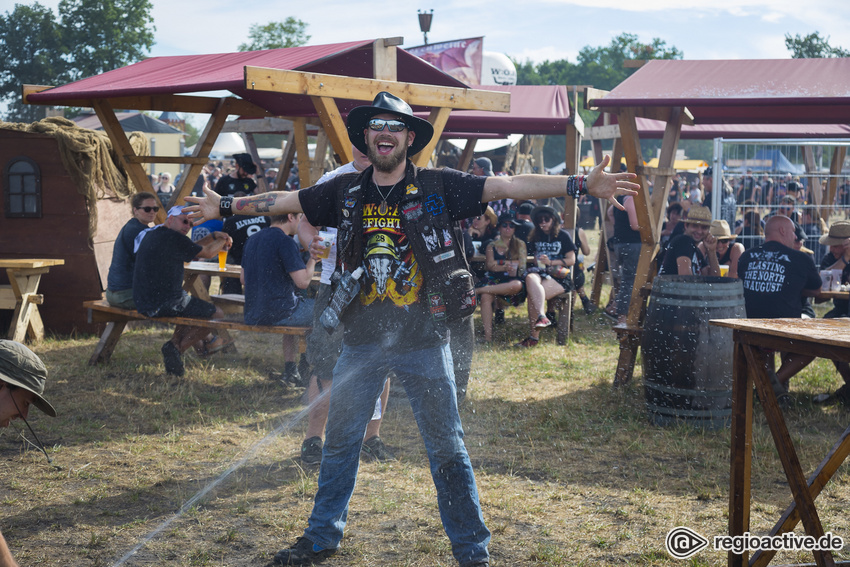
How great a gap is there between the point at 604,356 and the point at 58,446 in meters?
5.14

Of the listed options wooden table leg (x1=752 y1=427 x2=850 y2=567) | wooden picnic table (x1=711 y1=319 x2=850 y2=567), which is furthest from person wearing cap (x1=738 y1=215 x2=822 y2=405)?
wooden table leg (x1=752 y1=427 x2=850 y2=567)

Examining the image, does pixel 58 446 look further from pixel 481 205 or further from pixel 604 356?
pixel 604 356

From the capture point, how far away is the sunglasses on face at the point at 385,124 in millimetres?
3555

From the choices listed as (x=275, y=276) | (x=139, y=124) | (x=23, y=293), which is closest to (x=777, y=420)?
(x=275, y=276)

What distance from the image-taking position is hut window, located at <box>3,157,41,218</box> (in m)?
8.64

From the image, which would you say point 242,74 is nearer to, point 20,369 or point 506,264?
point 506,264

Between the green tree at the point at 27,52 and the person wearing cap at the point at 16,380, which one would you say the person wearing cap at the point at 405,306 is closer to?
the person wearing cap at the point at 16,380

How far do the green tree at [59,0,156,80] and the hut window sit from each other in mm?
30198

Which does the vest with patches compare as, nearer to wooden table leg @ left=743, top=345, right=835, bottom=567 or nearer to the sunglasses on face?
the sunglasses on face

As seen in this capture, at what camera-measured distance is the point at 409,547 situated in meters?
3.86

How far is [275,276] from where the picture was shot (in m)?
6.67

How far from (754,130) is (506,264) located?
5565 millimetres

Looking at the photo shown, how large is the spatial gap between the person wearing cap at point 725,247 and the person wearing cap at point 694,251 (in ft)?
0.27

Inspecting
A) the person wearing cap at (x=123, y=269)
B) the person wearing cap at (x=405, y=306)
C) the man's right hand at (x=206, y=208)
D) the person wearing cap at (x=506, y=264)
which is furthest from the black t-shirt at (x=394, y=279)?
the person wearing cap at (x=506, y=264)
